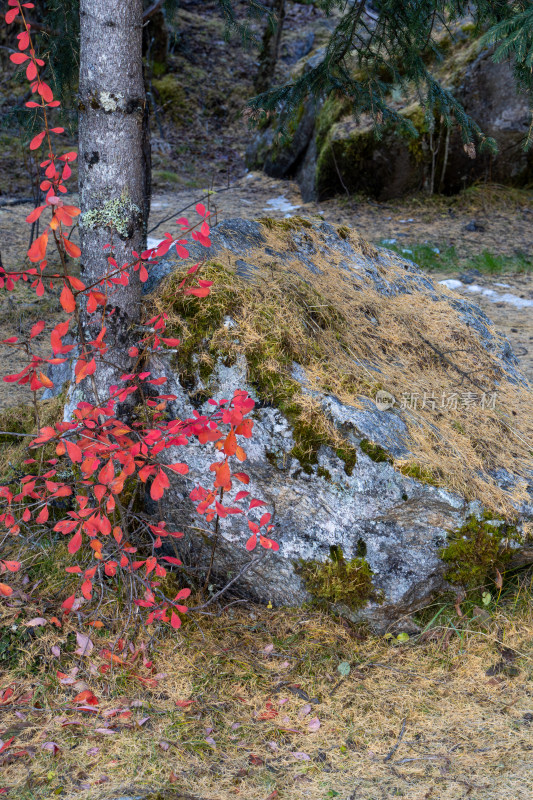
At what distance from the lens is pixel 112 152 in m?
3.19

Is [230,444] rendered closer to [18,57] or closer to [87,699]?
[87,699]

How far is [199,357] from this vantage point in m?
3.23

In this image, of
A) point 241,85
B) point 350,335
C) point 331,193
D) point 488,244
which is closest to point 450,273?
point 488,244

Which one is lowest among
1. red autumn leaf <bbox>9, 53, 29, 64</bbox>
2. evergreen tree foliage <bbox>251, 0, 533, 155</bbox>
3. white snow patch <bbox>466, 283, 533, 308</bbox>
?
white snow patch <bbox>466, 283, 533, 308</bbox>

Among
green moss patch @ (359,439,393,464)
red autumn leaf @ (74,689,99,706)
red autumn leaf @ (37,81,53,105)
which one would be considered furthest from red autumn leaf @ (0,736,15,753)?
red autumn leaf @ (37,81,53,105)

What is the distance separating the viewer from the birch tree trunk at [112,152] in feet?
10.2

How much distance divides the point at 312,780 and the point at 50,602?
63.3 inches

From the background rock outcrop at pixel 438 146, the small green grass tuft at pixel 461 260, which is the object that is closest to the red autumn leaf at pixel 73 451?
the small green grass tuft at pixel 461 260

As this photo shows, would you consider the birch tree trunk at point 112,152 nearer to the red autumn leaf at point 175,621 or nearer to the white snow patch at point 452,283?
the red autumn leaf at point 175,621

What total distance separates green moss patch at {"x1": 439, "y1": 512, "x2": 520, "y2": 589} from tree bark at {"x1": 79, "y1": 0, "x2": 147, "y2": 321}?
2132mm

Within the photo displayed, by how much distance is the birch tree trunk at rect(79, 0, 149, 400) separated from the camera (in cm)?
311

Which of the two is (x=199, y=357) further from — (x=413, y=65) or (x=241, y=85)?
(x=241, y=85)

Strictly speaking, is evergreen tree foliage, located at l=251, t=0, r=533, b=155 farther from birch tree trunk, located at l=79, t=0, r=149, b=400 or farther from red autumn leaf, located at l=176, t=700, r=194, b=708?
red autumn leaf, located at l=176, t=700, r=194, b=708

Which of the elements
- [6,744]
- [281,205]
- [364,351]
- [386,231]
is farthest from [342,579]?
[281,205]
